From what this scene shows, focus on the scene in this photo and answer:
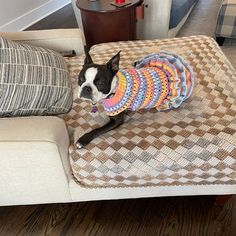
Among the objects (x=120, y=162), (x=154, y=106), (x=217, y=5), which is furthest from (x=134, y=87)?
(x=217, y=5)

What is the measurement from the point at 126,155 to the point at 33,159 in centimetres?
31

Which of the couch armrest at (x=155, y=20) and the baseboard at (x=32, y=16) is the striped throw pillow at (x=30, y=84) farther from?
the baseboard at (x=32, y=16)

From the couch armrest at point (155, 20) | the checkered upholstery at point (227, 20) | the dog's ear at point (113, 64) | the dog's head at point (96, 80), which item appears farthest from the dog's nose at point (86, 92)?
the checkered upholstery at point (227, 20)

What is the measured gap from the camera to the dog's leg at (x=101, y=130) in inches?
36.4

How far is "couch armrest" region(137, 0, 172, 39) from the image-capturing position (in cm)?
199

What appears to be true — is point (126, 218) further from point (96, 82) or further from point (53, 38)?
point (53, 38)

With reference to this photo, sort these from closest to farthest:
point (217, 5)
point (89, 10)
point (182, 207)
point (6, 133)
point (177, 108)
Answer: point (6, 133) → point (177, 108) → point (182, 207) → point (89, 10) → point (217, 5)

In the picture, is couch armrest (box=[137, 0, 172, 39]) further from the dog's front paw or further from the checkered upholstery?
the dog's front paw

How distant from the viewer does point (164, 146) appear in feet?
2.95

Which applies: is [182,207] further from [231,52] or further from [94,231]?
[231,52]

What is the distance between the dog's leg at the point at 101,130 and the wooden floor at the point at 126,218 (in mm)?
427

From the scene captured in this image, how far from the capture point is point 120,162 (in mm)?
883

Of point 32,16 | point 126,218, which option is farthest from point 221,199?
point 32,16

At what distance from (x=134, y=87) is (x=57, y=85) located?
13.1 inches
